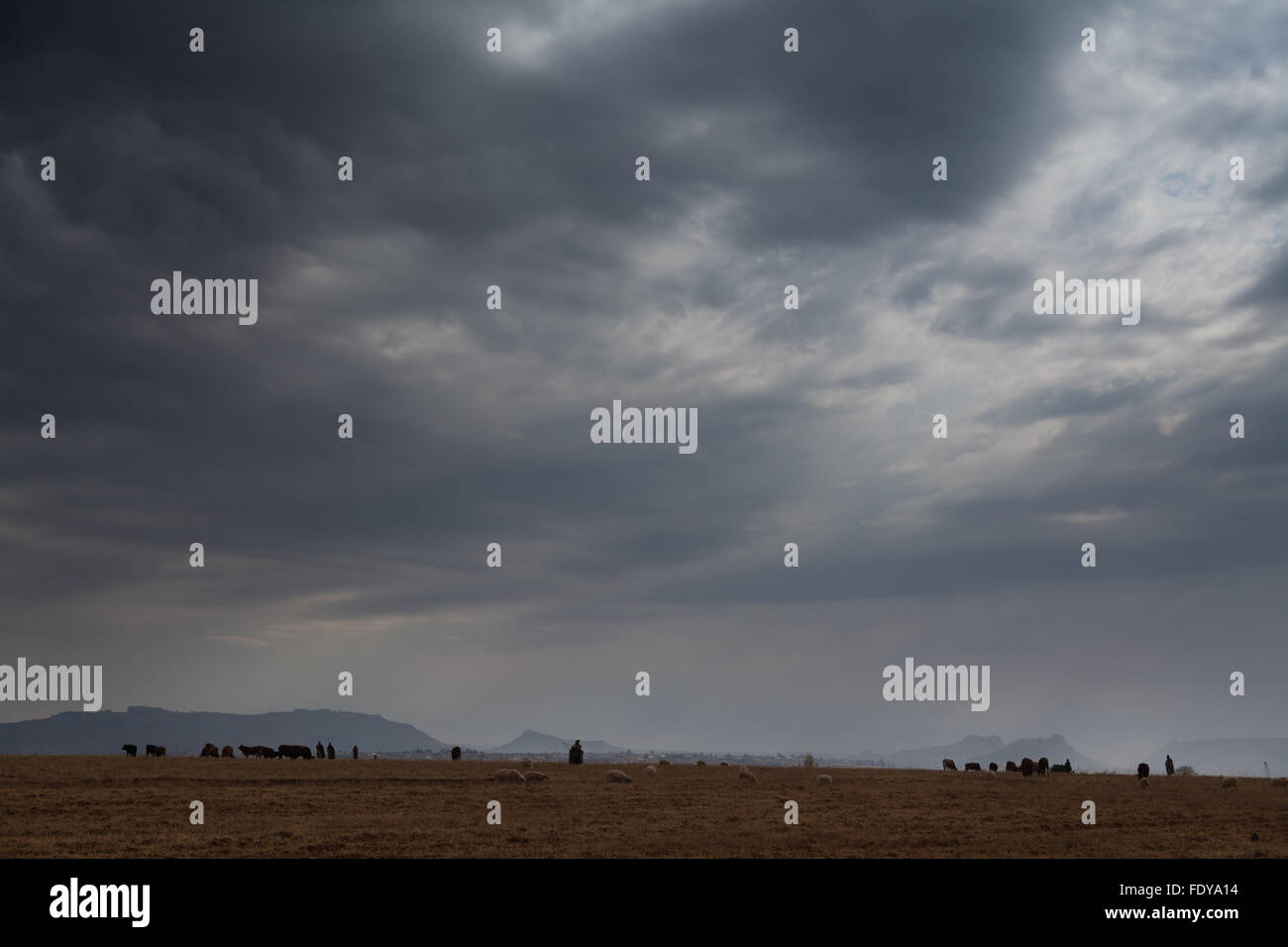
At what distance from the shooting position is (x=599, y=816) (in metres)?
31.4

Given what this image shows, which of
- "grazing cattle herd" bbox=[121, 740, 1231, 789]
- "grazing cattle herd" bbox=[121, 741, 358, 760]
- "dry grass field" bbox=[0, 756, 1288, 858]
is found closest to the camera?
"dry grass field" bbox=[0, 756, 1288, 858]

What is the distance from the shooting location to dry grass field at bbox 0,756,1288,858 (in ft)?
81.7

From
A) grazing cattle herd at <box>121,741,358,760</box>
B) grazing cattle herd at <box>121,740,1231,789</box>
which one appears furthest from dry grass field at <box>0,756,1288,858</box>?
grazing cattle herd at <box>121,741,358,760</box>

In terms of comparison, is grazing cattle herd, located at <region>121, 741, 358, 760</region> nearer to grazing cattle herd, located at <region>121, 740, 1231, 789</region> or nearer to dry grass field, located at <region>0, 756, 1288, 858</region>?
grazing cattle herd, located at <region>121, 740, 1231, 789</region>

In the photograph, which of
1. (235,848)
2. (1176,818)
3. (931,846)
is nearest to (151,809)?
(235,848)

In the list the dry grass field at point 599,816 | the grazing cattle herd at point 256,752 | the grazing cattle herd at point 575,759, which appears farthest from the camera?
the grazing cattle herd at point 256,752

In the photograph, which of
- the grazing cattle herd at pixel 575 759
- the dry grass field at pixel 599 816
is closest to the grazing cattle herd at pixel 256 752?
the grazing cattle herd at pixel 575 759

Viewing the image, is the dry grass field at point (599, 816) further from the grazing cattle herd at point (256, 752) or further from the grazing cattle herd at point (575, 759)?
the grazing cattle herd at point (256, 752)

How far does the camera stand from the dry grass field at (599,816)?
2491 cm

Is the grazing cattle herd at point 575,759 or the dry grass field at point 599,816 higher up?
the dry grass field at point 599,816

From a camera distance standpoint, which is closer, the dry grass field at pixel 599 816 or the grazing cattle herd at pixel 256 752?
the dry grass field at pixel 599 816

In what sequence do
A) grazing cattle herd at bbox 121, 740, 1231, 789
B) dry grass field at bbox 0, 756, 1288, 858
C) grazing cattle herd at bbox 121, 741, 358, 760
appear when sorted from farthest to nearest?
grazing cattle herd at bbox 121, 741, 358, 760 < grazing cattle herd at bbox 121, 740, 1231, 789 < dry grass field at bbox 0, 756, 1288, 858

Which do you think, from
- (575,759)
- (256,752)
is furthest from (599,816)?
(256,752)
